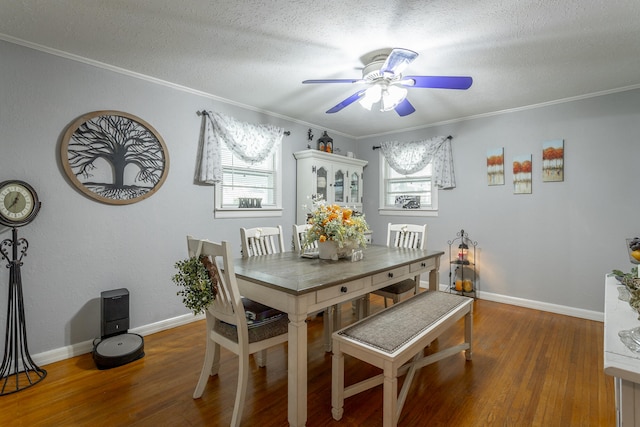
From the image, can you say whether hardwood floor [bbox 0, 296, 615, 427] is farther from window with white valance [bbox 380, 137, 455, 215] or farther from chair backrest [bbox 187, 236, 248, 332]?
window with white valance [bbox 380, 137, 455, 215]

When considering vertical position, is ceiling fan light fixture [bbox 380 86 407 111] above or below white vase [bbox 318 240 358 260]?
above

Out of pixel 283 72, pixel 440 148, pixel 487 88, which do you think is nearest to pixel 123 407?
pixel 283 72

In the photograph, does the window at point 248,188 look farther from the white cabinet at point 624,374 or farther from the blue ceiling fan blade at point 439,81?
the white cabinet at point 624,374

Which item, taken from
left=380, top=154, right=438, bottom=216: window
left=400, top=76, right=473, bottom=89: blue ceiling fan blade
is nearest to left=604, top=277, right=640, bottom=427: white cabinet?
left=400, top=76, right=473, bottom=89: blue ceiling fan blade

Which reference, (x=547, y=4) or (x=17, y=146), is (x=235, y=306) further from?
(x=547, y=4)

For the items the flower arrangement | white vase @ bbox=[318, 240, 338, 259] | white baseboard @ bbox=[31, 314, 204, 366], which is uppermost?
the flower arrangement

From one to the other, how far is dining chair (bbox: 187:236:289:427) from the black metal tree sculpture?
1293mm

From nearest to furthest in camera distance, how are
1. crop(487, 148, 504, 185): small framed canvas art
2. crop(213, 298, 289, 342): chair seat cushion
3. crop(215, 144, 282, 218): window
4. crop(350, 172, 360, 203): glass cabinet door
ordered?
crop(213, 298, 289, 342): chair seat cushion → crop(215, 144, 282, 218): window → crop(487, 148, 504, 185): small framed canvas art → crop(350, 172, 360, 203): glass cabinet door

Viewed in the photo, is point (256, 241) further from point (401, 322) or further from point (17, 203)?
point (17, 203)

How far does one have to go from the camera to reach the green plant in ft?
5.40

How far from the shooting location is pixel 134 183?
2.73 m

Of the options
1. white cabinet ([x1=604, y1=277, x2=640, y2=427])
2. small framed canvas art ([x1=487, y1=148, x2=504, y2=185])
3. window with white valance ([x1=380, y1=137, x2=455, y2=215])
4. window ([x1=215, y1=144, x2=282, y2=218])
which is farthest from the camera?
window with white valance ([x1=380, y1=137, x2=455, y2=215])

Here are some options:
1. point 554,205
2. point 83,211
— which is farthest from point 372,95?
point 554,205

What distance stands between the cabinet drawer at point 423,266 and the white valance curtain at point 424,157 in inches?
71.2
